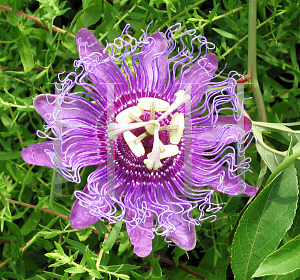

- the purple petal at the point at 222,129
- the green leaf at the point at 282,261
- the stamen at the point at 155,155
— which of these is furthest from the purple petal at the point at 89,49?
the green leaf at the point at 282,261

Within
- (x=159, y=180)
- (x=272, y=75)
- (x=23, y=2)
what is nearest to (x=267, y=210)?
(x=159, y=180)

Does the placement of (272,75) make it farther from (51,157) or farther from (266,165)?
(51,157)

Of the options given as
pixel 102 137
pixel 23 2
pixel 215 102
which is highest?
pixel 23 2

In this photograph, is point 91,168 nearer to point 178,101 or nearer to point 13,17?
point 178,101

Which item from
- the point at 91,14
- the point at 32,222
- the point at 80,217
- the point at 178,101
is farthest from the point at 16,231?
the point at 91,14

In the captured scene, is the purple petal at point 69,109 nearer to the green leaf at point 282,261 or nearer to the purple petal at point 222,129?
the purple petal at point 222,129

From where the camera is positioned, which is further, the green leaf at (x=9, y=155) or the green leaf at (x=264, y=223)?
the green leaf at (x=9, y=155)
